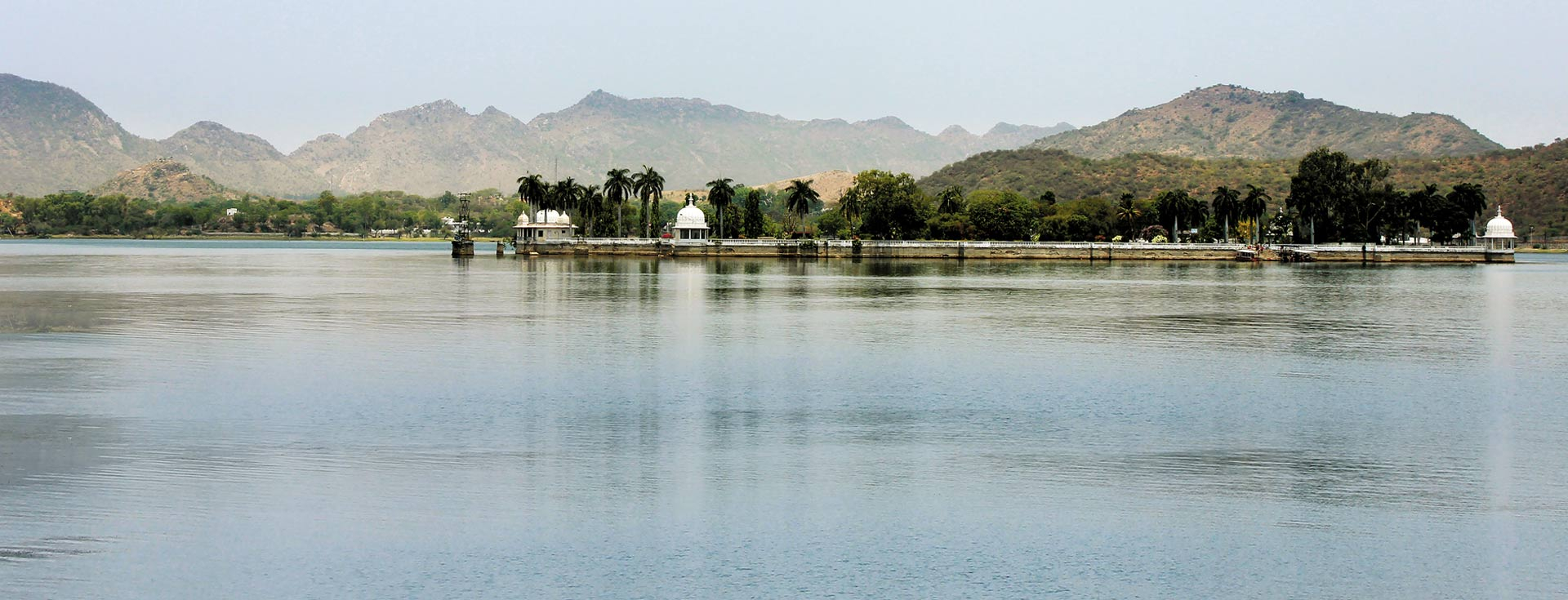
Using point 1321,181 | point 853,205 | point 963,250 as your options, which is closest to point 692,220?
point 853,205

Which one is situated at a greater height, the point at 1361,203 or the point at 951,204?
the point at 951,204

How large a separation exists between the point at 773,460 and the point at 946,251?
5116 inches

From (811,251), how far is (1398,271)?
212 ft

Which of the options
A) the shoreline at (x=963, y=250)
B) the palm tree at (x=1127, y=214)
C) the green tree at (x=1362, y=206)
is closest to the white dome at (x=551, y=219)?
the shoreline at (x=963, y=250)

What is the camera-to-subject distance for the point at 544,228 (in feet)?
531

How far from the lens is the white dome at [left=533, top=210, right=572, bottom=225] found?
534 ft

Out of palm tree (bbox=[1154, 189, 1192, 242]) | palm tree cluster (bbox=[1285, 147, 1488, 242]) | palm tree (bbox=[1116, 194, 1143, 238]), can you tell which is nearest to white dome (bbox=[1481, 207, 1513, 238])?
palm tree cluster (bbox=[1285, 147, 1488, 242])

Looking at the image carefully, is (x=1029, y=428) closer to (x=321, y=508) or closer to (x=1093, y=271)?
(x=321, y=508)

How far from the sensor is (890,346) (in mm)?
39375

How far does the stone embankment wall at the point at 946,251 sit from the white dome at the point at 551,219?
941cm

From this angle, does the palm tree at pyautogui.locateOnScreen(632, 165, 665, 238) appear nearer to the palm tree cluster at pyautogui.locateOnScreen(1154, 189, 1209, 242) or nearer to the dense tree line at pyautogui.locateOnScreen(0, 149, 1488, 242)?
the dense tree line at pyautogui.locateOnScreen(0, 149, 1488, 242)

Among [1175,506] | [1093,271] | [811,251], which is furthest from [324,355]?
[811,251]

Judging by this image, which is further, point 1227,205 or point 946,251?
point 1227,205

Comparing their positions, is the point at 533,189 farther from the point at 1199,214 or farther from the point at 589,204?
the point at 1199,214
